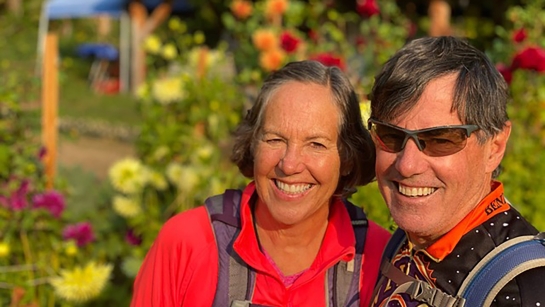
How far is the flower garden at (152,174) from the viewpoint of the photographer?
11.1 ft

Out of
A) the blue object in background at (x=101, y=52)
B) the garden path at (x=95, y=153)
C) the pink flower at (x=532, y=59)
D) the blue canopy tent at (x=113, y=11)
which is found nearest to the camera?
the pink flower at (x=532, y=59)

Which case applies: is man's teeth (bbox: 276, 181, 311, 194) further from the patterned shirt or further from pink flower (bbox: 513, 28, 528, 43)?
pink flower (bbox: 513, 28, 528, 43)

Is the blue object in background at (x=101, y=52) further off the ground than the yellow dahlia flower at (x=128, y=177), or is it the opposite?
the blue object in background at (x=101, y=52)

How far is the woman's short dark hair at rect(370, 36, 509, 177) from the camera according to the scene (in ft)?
4.91

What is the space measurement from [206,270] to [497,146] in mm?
795

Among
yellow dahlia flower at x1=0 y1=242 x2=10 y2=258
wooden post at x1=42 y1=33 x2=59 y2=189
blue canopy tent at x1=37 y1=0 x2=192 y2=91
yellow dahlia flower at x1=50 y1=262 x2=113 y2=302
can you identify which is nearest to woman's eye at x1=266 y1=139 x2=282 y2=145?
yellow dahlia flower at x1=50 y1=262 x2=113 y2=302

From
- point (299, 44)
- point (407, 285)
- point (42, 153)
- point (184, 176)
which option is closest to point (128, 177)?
point (184, 176)

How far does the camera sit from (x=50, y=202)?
135 inches

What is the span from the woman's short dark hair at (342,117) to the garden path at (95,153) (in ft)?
17.8

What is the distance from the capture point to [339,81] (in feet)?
6.43

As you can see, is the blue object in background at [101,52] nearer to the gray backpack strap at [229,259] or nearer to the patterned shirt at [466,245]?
the gray backpack strap at [229,259]

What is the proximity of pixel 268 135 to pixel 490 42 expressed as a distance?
7501mm

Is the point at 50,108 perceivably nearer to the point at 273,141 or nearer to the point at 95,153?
the point at 273,141

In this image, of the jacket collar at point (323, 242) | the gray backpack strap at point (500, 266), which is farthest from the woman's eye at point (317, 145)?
the gray backpack strap at point (500, 266)
